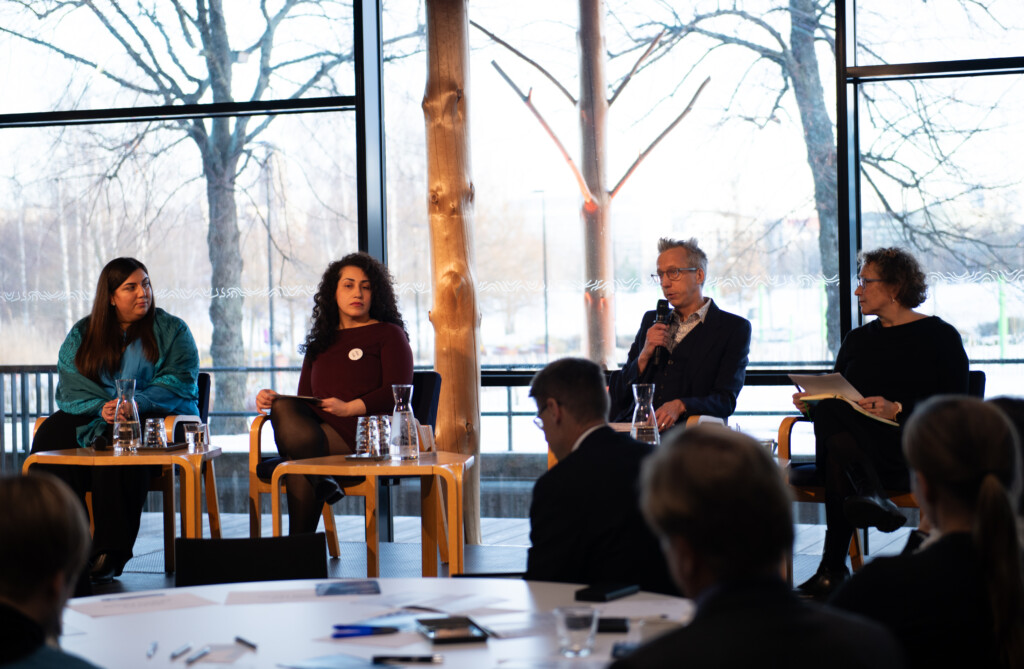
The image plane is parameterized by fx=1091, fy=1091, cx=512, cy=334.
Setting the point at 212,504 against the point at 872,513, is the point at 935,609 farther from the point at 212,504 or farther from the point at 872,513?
the point at 212,504

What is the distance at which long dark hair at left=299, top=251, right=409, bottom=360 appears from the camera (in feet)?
15.7

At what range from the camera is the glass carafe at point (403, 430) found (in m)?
4.04

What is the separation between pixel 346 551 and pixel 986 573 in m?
4.04

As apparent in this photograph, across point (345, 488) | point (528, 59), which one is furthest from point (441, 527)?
point (528, 59)

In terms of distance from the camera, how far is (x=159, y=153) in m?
5.93

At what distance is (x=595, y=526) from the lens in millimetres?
2246

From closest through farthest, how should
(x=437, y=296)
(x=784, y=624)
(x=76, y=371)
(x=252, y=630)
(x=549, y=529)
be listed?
(x=784, y=624) → (x=252, y=630) → (x=549, y=529) → (x=76, y=371) → (x=437, y=296)

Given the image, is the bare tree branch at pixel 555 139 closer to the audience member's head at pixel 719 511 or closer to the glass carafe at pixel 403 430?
the glass carafe at pixel 403 430

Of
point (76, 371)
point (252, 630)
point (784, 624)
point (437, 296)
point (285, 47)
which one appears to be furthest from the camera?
point (285, 47)

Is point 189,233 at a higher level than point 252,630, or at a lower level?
higher

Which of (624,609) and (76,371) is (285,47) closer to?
(76,371)

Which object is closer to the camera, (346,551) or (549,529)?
(549,529)

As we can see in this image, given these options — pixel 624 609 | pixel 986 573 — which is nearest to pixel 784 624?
pixel 986 573

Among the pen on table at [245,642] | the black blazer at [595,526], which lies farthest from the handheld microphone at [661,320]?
the pen on table at [245,642]
